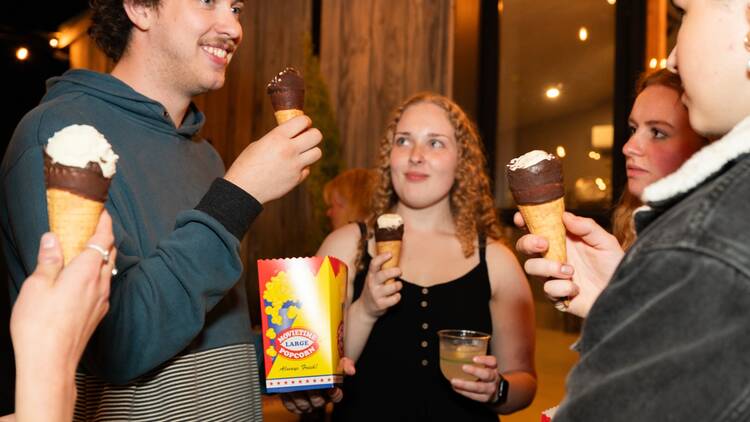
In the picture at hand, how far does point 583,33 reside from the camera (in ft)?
17.1

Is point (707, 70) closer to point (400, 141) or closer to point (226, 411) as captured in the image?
point (226, 411)

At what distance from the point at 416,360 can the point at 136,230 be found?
4.02ft

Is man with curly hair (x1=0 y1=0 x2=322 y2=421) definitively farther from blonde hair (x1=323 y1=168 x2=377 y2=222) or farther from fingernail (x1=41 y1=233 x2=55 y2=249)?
blonde hair (x1=323 y1=168 x2=377 y2=222)

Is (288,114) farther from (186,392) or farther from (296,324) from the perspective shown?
(186,392)

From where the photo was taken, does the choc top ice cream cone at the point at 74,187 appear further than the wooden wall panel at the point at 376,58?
No

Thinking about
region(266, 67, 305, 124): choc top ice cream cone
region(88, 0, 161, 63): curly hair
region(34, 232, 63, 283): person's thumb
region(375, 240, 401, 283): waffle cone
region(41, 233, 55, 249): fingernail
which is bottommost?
region(375, 240, 401, 283): waffle cone

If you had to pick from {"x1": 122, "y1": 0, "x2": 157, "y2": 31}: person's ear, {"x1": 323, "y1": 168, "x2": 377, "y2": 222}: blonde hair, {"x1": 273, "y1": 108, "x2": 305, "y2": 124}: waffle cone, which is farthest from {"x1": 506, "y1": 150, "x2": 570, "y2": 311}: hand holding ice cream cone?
{"x1": 323, "y1": 168, "x2": 377, "y2": 222}: blonde hair

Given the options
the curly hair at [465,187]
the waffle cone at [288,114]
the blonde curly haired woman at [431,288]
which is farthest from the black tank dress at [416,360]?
the waffle cone at [288,114]

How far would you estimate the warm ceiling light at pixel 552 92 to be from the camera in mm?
5391

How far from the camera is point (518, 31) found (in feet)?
18.6

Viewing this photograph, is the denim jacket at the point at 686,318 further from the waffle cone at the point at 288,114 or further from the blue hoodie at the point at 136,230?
the waffle cone at the point at 288,114

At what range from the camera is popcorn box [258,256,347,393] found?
1666 millimetres

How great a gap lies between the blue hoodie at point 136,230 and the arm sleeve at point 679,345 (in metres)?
0.89

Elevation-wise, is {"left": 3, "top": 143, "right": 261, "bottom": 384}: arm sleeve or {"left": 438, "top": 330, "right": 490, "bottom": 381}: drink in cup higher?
{"left": 3, "top": 143, "right": 261, "bottom": 384}: arm sleeve
